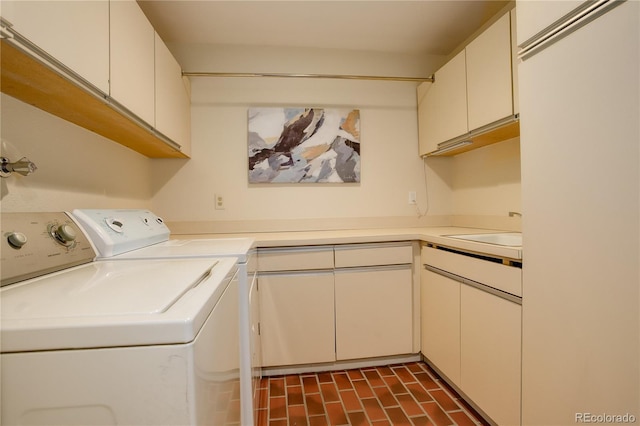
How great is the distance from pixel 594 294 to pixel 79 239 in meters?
1.68

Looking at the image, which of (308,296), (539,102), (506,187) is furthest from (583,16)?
(308,296)

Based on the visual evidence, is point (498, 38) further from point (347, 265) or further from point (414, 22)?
point (347, 265)

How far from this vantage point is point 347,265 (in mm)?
1789

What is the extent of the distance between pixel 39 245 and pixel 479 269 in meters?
1.66

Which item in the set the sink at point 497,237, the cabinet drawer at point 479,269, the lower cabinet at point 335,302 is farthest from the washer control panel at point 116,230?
the sink at point 497,237

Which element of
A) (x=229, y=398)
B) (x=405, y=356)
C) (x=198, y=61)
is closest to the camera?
(x=229, y=398)

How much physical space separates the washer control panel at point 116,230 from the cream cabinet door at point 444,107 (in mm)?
1917

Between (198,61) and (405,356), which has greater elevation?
(198,61)

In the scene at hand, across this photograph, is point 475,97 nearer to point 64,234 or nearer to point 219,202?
point 219,202

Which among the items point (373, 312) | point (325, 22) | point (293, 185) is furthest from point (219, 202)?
point (325, 22)

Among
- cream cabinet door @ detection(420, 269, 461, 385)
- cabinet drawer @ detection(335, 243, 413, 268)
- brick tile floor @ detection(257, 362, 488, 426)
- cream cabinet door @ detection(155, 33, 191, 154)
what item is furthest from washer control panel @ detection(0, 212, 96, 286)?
cream cabinet door @ detection(420, 269, 461, 385)

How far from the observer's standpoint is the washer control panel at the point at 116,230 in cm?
104

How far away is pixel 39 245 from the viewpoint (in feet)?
2.61

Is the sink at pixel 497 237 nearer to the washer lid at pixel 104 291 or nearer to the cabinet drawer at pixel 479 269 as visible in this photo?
the cabinet drawer at pixel 479 269
